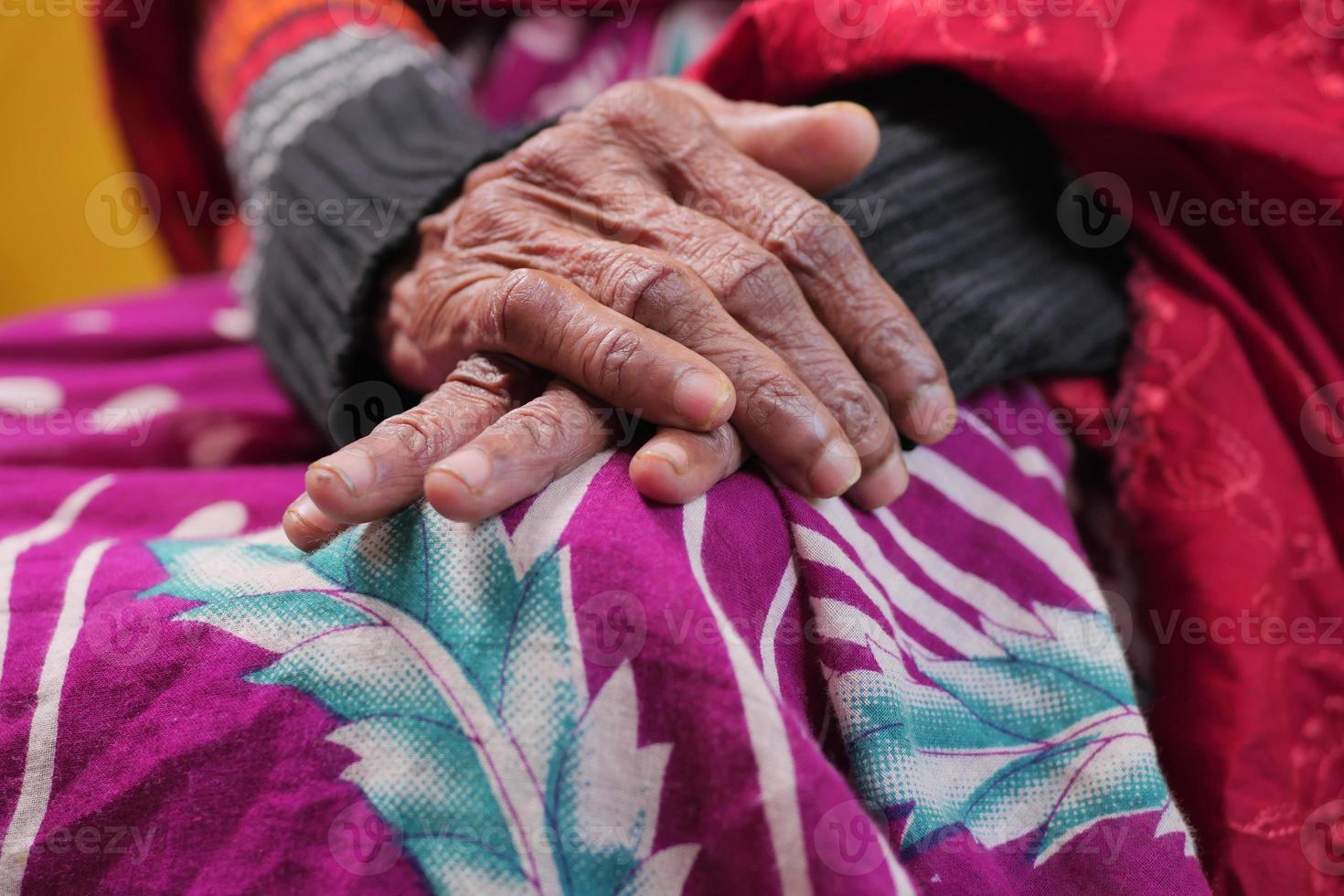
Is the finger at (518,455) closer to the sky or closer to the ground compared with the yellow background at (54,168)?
closer to the sky

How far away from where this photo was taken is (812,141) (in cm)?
52

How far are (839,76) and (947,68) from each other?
2.7 inches

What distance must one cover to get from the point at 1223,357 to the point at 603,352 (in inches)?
15.2

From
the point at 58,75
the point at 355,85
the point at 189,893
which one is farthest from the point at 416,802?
the point at 58,75

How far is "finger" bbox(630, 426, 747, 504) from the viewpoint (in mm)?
376

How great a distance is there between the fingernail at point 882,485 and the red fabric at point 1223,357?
0.19 meters

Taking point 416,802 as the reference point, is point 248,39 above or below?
above

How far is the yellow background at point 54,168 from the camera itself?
1468 millimetres

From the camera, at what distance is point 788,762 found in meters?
0.32

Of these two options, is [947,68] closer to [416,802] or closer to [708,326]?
[708,326]

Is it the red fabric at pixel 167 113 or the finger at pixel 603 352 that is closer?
the finger at pixel 603 352

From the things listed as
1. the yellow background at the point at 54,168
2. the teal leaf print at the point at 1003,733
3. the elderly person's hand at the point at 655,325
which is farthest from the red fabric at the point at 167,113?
the teal leaf print at the point at 1003,733

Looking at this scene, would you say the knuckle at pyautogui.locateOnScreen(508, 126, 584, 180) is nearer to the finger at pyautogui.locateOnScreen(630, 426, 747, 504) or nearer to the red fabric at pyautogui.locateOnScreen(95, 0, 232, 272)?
the finger at pyautogui.locateOnScreen(630, 426, 747, 504)

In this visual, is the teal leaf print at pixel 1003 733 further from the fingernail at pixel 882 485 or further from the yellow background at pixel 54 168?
the yellow background at pixel 54 168
